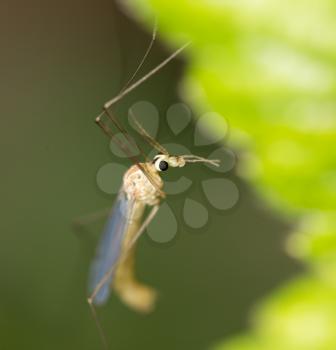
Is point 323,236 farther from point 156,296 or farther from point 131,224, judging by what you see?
point 156,296

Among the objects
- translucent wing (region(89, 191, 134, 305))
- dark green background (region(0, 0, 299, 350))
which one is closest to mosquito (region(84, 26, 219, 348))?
translucent wing (region(89, 191, 134, 305))

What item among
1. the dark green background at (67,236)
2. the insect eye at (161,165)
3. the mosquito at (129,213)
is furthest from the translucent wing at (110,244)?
the dark green background at (67,236)

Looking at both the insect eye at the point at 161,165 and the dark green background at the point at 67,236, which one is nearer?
the insect eye at the point at 161,165

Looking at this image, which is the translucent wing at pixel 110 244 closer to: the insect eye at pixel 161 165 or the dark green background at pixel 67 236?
the insect eye at pixel 161 165

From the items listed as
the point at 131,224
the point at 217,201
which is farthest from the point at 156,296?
the point at 217,201

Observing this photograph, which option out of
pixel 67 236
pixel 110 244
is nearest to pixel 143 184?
pixel 110 244

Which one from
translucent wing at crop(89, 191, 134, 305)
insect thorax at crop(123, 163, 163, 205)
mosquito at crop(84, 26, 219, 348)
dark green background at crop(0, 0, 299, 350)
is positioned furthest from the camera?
dark green background at crop(0, 0, 299, 350)

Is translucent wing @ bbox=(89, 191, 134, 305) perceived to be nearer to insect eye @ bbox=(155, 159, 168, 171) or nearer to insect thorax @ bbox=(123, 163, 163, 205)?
insect thorax @ bbox=(123, 163, 163, 205)

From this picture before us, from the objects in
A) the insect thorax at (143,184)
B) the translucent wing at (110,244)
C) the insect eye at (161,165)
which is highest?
the insect eye at (161,165)
